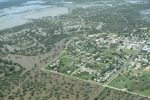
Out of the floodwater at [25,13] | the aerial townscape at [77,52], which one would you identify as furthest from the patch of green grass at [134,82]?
the floodwater at [25,13]

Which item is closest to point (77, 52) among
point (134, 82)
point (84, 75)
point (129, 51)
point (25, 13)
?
point (129, 51)

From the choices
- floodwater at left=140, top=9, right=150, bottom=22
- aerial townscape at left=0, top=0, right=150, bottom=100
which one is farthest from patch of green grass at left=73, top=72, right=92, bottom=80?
floodwater at left=140, top=9, right=150, bottom=22

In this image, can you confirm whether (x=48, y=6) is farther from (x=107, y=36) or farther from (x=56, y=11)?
(x=107, y=36)

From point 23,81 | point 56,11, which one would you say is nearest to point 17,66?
point 23,81

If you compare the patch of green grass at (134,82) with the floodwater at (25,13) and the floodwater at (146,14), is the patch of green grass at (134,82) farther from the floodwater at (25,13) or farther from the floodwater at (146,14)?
the floodwater at (25,13)

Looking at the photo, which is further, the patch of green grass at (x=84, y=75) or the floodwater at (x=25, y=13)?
the floodwater at (x=25, y=13)

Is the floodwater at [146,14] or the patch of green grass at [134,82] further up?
the floodwater at [146,14]

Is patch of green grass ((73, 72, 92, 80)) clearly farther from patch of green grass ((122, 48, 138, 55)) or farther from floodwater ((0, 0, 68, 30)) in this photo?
floodwater ((0, 0, 68, 30))
